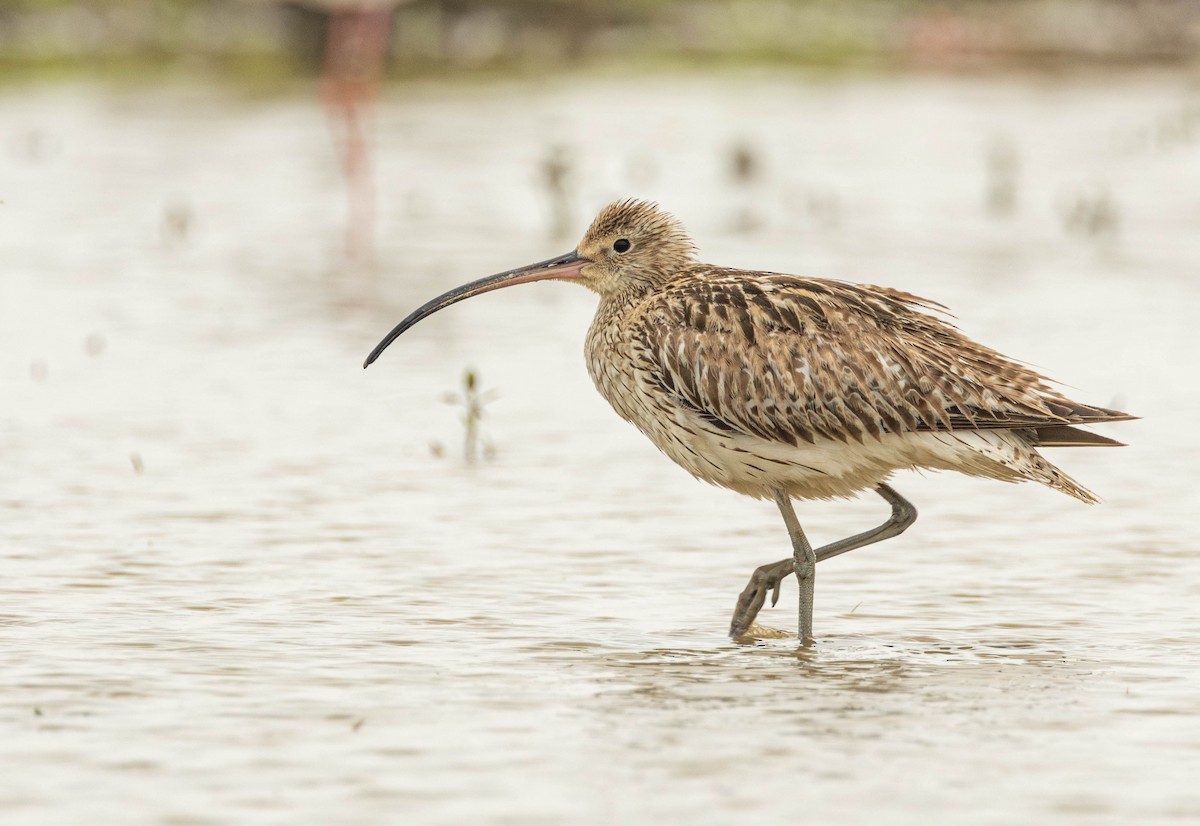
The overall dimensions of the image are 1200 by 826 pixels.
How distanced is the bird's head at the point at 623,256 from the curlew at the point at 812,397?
371mm

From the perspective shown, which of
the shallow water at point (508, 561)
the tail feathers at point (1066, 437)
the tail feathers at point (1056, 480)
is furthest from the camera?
the tail feathers at point (1066, 437)

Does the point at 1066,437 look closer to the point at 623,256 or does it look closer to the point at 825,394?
the point at 825,394

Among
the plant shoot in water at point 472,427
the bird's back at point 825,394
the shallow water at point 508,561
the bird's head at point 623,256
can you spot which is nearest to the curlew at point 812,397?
the bird's back at point 825,394

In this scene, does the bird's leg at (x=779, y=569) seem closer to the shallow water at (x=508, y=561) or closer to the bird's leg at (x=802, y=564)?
the bird's leg at (x=802, y=564)

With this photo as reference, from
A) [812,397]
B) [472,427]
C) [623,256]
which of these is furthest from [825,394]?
[472,427]

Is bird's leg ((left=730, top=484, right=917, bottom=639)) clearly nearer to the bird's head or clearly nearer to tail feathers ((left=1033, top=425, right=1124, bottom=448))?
tail feathers ((left=1033, top=425, right=1124, bottom=448))

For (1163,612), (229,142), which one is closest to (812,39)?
(229,142)

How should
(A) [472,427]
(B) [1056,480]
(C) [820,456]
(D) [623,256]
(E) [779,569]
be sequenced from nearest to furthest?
1. (B) [1056,480]
2. (C) [820,456]
3. (E) [779,569]
4. (D) [623,256]
5. (A) [472,427]

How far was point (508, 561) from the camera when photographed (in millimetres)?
8789

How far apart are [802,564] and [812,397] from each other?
0.61 metres

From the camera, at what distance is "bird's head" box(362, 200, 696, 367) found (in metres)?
8.48

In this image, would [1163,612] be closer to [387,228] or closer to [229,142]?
[387,228]

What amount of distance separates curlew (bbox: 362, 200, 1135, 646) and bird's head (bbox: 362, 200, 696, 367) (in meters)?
0.37

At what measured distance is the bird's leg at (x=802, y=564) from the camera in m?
7.71
